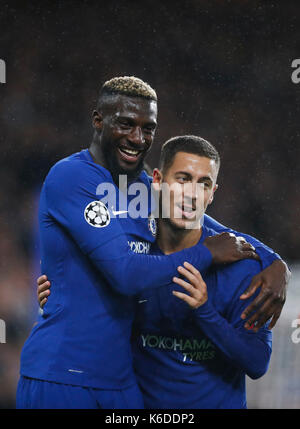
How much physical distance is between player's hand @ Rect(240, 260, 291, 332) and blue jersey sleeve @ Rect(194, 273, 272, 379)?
0.04 metres

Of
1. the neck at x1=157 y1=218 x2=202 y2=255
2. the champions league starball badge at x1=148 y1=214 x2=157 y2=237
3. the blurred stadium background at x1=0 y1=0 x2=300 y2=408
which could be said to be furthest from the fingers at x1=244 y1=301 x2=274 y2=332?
the blurred stadium background at x1=0 y1=0 x2=300 y2=408

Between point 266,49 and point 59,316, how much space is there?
15.0 ft

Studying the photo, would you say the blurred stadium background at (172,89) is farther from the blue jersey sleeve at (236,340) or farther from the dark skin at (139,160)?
the blue jersey sleeve at (236,340)

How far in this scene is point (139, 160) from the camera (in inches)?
70.4

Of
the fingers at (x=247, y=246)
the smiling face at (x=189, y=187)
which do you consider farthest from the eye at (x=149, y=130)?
the fingers at (x=247, y=246)

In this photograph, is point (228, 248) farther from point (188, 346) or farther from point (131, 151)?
point (131, 151)

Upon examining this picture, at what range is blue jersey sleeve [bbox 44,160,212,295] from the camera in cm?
157

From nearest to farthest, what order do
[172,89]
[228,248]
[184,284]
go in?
[184,284] < [228,248] < [172,89]

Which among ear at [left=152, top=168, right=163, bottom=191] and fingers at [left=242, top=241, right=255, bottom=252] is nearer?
fingers at [left=242, top=241, right=255, bottom=252]

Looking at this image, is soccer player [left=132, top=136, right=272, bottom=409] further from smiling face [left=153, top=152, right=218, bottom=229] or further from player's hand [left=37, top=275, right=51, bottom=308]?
player's hand [left=37, top=275, right=51, bottom=308]

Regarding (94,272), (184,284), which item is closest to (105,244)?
(94,272)

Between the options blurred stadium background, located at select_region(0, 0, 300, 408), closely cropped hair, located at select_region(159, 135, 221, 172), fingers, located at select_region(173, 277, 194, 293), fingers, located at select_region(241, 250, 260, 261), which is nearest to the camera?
fingers, located at select_region(173, 277, 194, 293)

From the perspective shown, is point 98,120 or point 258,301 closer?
point 258,301

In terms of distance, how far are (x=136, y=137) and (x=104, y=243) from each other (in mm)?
377
